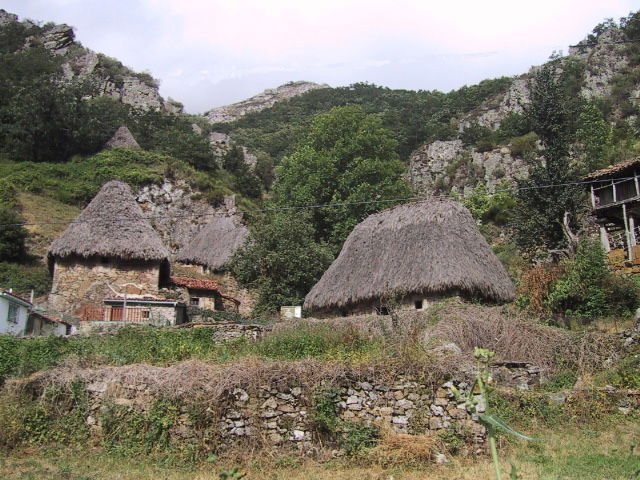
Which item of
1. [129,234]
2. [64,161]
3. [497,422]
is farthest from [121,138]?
[497,422]

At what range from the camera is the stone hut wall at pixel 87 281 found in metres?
24.7

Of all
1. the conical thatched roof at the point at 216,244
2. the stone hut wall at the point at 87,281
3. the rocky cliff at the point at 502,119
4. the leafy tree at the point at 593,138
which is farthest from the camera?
the rocky cliff at the point at 502,119

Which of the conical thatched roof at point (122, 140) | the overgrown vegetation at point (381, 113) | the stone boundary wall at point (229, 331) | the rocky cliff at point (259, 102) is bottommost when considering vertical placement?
the stone boundary wall at point (229, 331)

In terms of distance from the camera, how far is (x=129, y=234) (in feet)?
83.3

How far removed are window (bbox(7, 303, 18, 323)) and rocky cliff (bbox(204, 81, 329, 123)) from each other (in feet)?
249

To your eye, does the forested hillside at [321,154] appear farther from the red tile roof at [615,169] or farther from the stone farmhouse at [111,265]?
the stone farmhouse at [111,265]

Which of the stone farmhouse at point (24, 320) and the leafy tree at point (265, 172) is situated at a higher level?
the leafy tree at point (265, 172)

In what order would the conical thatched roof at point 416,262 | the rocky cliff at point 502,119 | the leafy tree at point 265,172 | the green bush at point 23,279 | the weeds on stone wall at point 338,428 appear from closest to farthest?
the weeds on stone wall at point 338,428, the conical thatched roof at point 416,262, the green bush at point 23,279, the rocky cliff at point 502,119, the leafy tree at point 265,172

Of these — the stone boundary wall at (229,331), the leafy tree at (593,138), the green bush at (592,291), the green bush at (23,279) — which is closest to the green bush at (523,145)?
the leafy tree at (593,138)

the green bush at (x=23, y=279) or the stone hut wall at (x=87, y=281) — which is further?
the green bush at (x=23, y=279)

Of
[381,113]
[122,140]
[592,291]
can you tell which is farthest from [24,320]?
[381,113]

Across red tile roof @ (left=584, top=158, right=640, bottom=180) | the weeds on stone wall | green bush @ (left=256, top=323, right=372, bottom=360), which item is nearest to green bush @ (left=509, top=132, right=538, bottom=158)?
red tile roof @ (left=584, top=158, right=640, bottom=180)

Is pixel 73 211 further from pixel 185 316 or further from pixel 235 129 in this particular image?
pixel 235 129

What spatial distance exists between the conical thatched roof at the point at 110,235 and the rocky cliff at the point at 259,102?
6859cm
